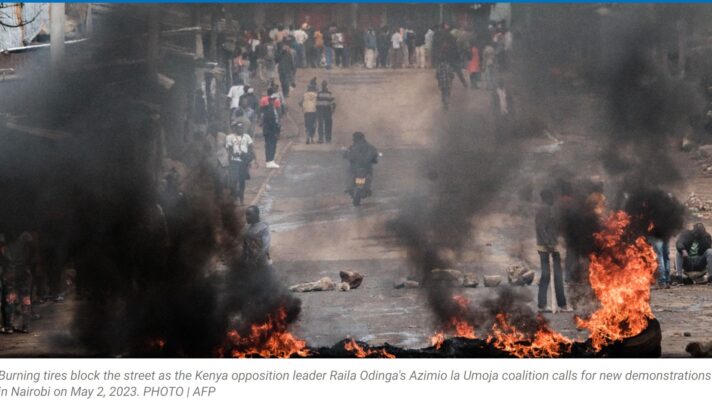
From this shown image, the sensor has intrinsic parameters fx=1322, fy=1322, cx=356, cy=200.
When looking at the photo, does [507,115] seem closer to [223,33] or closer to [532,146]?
[532,146]

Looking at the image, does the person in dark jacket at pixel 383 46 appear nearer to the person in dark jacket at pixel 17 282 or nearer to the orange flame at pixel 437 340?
the orange flame at pixel 437 340

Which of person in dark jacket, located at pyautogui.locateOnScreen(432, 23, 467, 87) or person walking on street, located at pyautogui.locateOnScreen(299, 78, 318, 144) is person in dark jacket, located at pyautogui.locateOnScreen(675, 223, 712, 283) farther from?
person walking on street, located at pyautogui.locateOnScreen(299, 78, 318, 144)

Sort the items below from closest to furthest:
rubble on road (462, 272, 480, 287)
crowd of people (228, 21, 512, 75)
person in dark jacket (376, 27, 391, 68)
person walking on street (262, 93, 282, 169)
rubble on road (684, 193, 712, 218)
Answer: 1. rubble on road (462, 272, 480, 287)
2. rubble on road (684, 193, 712, 218)
3. crowd of people (228, 21, 512, 75)
4. person walking on street (262, 93, 282, 169)
5. person in dark jacket (376, 27, 391, 68)

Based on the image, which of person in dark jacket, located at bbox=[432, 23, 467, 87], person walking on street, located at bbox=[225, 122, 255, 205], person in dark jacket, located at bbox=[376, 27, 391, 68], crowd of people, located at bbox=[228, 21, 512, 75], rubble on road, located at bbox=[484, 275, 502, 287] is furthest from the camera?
person in dark jacket, located at bbox=[376, 27, 391, 68]

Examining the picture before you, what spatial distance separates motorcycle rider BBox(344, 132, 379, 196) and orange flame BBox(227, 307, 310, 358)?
155 inches

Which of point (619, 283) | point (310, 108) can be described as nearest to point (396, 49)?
point (310, 108)

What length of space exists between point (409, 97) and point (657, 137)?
3766 mm

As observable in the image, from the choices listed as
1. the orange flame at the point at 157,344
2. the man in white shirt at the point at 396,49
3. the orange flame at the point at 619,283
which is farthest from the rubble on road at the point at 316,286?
the man in white shirt at the point at 396,49

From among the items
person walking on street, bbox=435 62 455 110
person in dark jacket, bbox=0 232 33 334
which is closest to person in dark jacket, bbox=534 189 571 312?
person walking on street, bbox=435 62 455 110

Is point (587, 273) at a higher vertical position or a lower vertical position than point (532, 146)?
lower

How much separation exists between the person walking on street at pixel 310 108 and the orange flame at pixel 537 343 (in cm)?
574

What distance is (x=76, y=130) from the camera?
16750 millimetres

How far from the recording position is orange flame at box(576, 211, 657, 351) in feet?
44.1
